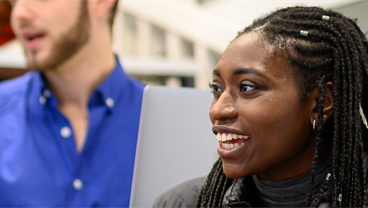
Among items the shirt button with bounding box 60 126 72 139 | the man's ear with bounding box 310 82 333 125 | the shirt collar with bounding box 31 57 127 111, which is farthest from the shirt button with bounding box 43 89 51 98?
the man's ear with bounding box 310 82 333 125

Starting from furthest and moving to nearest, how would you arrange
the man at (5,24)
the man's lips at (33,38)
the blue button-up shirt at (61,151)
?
1. the man at (5,24)
2. the man's lips at (33,38)
3. the blue button-up shirt at (61,151)

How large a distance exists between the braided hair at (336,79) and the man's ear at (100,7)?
79 centimetres

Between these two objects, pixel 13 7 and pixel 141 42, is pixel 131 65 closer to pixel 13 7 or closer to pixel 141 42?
pixel 141 42

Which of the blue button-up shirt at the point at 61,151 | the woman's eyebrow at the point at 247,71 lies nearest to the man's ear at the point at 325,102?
the woman's eyebrow at the point at 247,71

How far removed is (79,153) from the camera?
4.07ft

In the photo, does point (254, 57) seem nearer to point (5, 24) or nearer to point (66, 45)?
A: point (66, 45)

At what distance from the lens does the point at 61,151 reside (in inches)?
48.8

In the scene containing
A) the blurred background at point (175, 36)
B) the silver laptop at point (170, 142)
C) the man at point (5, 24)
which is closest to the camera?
the silver laptop at point (170, 142)

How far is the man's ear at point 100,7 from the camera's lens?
4.49 ft

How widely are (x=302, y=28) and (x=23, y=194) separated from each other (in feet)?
3.30

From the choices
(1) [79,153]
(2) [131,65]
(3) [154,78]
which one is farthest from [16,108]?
(3) [154,78]

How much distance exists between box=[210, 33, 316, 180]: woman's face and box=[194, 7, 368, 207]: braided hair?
0.10ft

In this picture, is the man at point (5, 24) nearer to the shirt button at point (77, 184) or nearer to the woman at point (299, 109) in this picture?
the shirt button at point (77, 184)

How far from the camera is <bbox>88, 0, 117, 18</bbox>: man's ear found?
1.37 metres
